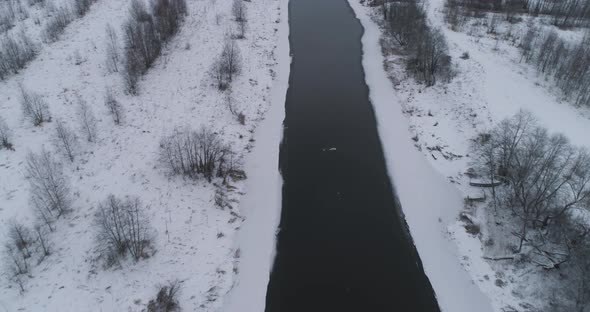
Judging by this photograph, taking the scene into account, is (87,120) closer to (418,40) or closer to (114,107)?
(114,107)

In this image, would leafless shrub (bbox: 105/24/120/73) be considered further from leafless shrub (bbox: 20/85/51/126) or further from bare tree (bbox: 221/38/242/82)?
bare tree (bbox: 221/38/242/82)

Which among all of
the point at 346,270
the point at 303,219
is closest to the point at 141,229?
the point at 303,219

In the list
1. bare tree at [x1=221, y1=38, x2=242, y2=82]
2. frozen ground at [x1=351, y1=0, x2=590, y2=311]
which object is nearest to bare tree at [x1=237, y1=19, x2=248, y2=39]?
bare tree at [x1=221, y1=38, x2=242, y2=82]

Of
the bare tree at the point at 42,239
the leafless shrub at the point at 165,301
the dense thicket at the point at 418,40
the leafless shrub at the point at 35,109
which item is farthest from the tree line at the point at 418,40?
the bare tree at the point at 42,239

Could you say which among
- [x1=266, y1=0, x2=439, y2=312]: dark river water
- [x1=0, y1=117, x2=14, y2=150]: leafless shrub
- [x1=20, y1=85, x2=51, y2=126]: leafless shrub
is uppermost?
[x1=20, y1=85, x2=51, y2=126]: leafless shrub

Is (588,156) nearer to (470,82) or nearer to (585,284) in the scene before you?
(585,284)
